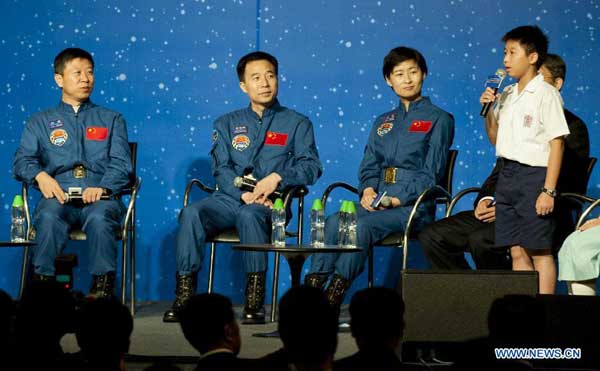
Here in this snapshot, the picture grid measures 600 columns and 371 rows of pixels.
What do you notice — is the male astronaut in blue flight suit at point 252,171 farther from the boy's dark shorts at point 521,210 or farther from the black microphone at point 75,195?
the boy's dark shorts at point 521,210

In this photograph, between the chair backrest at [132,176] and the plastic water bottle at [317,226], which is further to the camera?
the chair backrest at [132,176]

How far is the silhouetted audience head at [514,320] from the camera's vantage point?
8.23 ft

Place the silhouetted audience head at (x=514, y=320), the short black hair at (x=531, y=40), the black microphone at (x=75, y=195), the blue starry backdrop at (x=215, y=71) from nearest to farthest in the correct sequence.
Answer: the silhouetted audience head at (x=514, y=320), the short black hair at (x=531, y=40), the black microphone at (x=75, y=195), the blue starry backdrop at (x=215, y=71)

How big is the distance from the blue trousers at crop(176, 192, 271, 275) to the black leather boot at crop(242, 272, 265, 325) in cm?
4

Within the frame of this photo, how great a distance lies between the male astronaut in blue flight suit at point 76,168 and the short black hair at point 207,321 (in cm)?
238

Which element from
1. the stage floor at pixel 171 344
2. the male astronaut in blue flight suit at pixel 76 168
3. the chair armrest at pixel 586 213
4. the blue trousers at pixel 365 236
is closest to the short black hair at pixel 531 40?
the chair armrest at pixel 586 213

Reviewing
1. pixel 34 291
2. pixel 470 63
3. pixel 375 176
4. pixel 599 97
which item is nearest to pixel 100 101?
pixel 375 176

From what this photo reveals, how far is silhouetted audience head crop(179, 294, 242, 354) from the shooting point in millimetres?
2344

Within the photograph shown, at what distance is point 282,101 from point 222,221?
44.9 inches

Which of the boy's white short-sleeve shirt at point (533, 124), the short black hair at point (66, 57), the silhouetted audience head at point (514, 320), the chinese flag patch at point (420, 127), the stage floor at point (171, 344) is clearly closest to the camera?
the silhouetted audience head at point (514, 320)

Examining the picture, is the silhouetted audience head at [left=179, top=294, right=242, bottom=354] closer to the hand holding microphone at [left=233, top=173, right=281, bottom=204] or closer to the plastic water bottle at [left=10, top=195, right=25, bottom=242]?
the hand holding microphone at [left=233, top=173, right=281, bottom=204]

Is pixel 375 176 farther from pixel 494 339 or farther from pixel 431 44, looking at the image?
pixel 494 339

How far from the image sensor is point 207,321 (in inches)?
92.7

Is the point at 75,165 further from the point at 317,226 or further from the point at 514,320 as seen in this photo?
the point at 514,320
